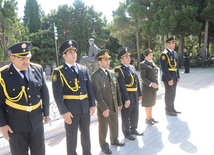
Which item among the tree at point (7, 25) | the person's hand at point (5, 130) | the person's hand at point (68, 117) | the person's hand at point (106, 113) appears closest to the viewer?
the person's hand at point (5, 130)

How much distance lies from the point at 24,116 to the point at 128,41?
868 inches

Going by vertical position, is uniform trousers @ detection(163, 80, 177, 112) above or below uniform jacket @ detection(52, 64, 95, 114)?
below

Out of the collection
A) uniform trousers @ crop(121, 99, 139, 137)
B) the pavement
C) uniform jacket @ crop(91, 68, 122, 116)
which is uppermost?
uniform jacket @ crop(91, 68, 122, 116)

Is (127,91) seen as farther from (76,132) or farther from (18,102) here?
(18,102)

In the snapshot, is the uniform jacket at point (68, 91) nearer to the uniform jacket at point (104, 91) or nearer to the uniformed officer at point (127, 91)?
the uniform jacket at point (104, 91)

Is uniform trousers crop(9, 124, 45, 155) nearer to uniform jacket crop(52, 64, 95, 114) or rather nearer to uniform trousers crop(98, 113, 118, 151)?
uniform jacket crop(52, 64, 95, 114)

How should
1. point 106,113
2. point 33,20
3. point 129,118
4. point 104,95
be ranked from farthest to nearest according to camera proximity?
point 33,20, point 129,118, point 104,95, point 106,113

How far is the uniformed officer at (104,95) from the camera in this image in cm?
329

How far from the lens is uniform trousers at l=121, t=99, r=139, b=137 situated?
3852 millimetres

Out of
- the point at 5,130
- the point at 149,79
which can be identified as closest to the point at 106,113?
the point at 5,130

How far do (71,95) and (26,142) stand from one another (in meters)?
0.90

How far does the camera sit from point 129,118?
416cm

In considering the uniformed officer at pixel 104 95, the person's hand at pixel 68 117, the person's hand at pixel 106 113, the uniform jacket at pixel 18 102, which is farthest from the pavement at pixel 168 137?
the uniform jacket at pixel 18 102

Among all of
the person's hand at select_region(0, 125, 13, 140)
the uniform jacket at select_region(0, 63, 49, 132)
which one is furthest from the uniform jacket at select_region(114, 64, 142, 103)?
the person's hand at select_region(0, 125, 13, 140)
